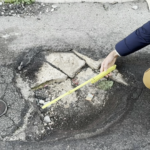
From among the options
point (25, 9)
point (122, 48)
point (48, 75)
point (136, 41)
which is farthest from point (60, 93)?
point (25, 9)

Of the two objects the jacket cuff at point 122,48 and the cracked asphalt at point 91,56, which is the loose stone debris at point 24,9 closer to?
Result: the cracked asphalt at point 91,56

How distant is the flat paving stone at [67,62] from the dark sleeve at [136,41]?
2.07 feet

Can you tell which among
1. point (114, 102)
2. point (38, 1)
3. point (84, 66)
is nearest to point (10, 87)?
point (84, 66)

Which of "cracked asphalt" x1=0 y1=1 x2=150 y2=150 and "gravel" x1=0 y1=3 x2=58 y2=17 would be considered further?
"gravel" x1=0 y1=3 x2=58 y2=17

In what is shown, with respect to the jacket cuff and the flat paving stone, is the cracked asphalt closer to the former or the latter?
the flat paving stone

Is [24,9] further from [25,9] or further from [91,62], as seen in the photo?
[91,62]

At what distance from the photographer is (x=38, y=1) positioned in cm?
352

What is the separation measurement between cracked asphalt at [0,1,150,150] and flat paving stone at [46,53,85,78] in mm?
106

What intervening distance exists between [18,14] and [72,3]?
2.61ft

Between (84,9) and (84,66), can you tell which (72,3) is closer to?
(84,9)

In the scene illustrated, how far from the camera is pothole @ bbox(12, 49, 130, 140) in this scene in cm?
231

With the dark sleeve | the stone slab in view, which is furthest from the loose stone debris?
the dark sleeve

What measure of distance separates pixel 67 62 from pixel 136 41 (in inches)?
35.7

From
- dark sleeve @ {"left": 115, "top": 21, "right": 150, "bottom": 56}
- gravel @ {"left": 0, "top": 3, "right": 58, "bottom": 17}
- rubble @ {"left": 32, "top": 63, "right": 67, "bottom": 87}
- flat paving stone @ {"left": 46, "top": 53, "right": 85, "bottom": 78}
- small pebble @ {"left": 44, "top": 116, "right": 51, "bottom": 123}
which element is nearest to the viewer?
dark sleeve @ {"left": 115, "top": 21, "right": 150, "bottom": 56}
